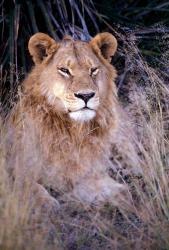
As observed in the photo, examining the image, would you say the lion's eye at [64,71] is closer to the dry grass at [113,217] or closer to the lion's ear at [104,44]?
the lion's ear at [104,44]

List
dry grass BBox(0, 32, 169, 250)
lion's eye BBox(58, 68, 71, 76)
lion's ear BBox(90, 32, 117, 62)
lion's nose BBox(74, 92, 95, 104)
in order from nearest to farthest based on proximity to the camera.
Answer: dry grass BBox(0, 32, 169, 250), lion's nose BBox(74, 92, 95, 104), lion's eye BBox(58, 68, 71, 76), lion's ear BBox(90, 32, 117, 62)

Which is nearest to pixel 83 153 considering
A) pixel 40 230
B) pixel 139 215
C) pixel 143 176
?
pixel 143 176

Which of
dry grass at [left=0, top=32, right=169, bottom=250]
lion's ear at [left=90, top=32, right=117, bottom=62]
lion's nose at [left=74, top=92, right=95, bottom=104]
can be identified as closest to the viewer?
dry grass at [left=0, top=32, right=169, bottom=250]

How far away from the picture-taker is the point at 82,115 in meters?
5.80

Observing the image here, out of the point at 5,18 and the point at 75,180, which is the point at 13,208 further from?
the point at 5,18

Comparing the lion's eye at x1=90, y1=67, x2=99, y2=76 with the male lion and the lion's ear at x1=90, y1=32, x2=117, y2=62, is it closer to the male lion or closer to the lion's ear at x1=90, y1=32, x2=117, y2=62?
the male lion

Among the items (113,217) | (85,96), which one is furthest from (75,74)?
(113,217)

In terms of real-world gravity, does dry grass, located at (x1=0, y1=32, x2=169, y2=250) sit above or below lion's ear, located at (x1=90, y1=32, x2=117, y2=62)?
below

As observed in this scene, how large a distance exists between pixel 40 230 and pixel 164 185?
1108 mm

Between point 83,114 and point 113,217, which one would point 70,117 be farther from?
point 113,217

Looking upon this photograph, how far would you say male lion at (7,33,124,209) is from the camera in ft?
19.0

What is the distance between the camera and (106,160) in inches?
240

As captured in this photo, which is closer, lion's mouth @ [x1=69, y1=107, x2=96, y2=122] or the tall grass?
the tall grass

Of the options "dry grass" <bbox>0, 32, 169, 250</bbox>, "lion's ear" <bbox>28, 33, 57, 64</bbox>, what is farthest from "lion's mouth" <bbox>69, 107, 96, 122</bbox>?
"lion's ear" <bbox>28, 33, 57, 64</bbox>
